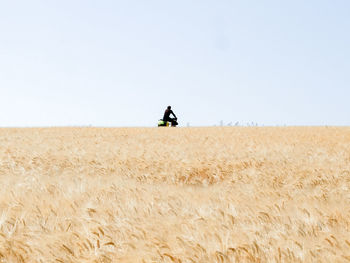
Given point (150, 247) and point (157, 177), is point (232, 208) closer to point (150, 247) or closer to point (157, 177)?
point (150, 247)

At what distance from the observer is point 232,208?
3.55 metres

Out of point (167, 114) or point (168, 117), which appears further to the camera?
point (168, 117)

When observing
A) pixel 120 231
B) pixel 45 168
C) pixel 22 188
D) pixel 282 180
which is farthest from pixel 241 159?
pixel 120 231

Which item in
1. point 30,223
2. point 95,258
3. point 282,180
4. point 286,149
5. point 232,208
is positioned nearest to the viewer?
point 95,258

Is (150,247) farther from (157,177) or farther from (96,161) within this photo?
(96,161)

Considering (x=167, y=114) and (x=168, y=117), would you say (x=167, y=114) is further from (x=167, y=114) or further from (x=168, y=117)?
(x=168, y=117)

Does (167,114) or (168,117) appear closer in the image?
(167,114)

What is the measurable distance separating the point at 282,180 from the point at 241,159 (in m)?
2.19

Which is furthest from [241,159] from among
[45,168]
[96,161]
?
[45,168]

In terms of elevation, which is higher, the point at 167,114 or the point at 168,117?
the point at 167,114

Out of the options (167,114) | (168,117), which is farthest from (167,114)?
(168,117)

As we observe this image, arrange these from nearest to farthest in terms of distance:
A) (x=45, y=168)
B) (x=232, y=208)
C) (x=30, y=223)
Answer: (x=30, y=223)
(x=232, y=208)
(x=45, y=168)

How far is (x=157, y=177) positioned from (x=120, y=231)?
17.4 feet

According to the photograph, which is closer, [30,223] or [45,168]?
[30,223]
